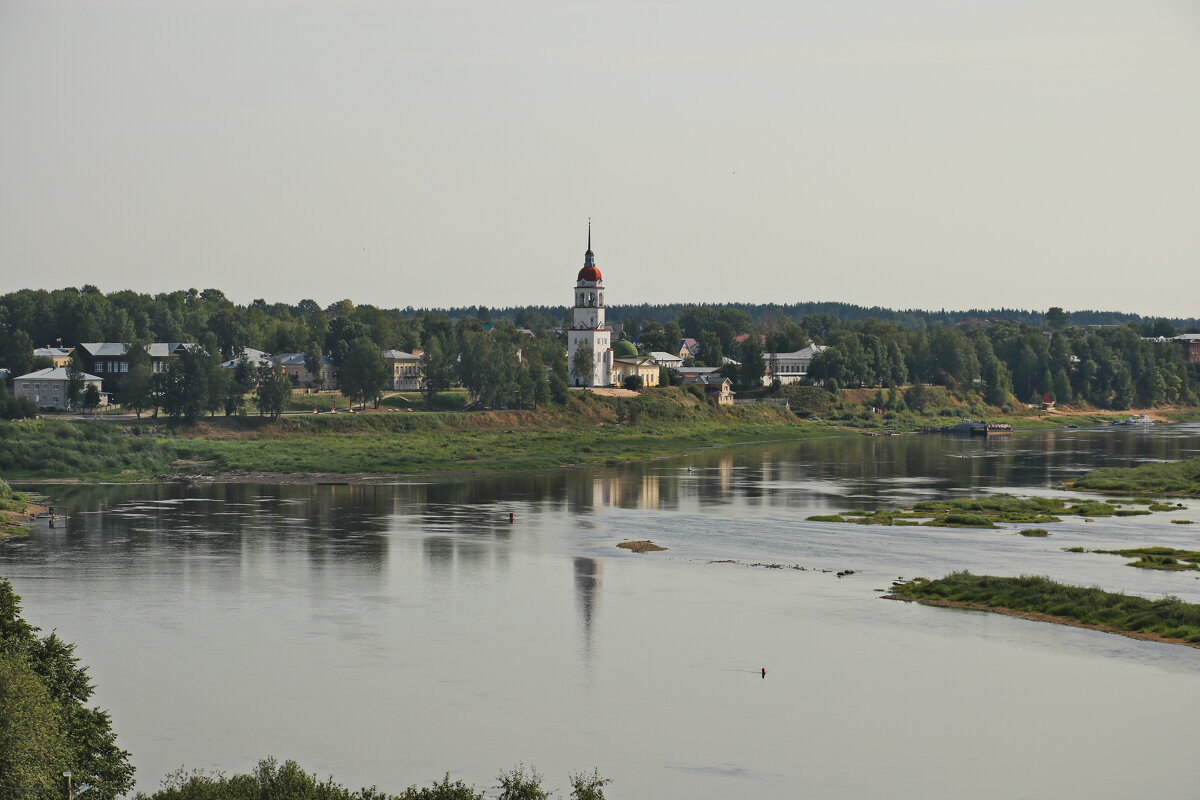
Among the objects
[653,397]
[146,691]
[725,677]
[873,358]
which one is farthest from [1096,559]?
[873,358]

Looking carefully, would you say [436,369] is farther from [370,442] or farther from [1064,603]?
[1064,603]

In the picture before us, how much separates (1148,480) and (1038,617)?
4749 centimetres

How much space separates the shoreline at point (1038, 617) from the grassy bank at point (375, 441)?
55.8 m

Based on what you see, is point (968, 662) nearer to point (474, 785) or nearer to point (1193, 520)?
point (474, 785)

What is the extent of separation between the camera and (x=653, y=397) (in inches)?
5886

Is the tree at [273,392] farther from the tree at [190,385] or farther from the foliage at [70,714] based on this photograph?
the foliage at [70,714]

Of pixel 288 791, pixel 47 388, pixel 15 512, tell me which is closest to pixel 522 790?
pixel 288 791

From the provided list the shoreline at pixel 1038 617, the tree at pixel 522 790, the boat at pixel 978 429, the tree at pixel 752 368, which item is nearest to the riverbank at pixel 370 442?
the boat at pixel 978 429

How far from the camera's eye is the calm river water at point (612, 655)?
1409 inches

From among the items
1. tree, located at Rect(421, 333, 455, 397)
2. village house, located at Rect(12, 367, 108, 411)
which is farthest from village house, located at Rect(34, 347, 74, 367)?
tree, located at Rect(421, 333, 455, 397)

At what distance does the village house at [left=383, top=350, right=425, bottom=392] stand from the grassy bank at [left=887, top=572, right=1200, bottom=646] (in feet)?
291

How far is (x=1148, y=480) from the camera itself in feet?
307

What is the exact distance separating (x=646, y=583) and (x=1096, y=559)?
20.0 metres

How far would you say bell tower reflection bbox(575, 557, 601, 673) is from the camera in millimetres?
46625
